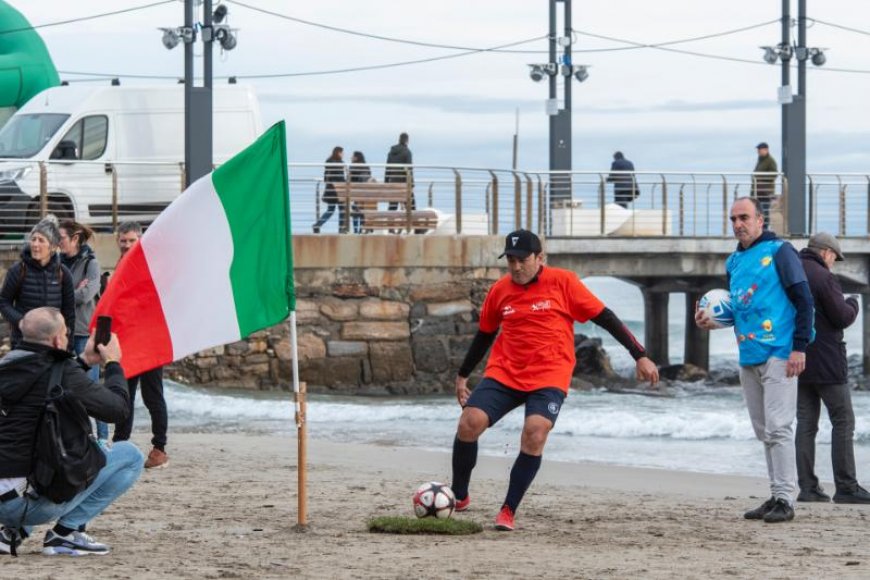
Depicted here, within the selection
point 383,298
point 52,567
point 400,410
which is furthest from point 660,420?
point 52,567

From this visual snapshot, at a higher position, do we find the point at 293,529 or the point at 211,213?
the point at 211,213

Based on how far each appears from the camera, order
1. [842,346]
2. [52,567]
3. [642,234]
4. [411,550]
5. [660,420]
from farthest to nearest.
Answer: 1. [642,234]
2. [660,420]
3. [842,346]
4. [411,550]
5. [52,567]

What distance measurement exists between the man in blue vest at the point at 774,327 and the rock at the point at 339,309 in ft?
46.6

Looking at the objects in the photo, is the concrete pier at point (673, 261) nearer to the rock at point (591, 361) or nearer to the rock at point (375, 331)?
the rock at point (591, 361)

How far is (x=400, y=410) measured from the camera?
20188 millimetres

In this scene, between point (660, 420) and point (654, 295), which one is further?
point (654, 295)

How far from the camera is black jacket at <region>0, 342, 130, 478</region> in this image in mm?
6949

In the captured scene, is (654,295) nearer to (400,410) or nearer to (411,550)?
(400,410)

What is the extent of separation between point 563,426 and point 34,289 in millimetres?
9052

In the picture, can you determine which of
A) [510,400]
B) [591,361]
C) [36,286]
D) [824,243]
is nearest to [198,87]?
[591,361]

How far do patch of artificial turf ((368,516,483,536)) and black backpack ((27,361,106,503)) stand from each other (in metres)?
1.88

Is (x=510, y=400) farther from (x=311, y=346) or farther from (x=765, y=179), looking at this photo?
(x=765, y=179)

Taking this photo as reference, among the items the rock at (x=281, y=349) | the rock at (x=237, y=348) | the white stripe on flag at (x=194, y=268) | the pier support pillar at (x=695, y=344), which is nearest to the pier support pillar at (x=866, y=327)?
the pier support pillar at (x=695, y=344)

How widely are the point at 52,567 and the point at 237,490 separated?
3.53m
